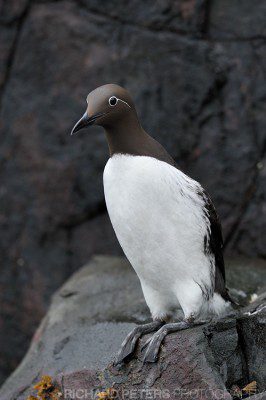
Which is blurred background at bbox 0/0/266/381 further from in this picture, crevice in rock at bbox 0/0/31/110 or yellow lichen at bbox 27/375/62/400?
yellow lichen at bbox 27/375/62/400

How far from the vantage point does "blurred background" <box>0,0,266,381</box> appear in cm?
673

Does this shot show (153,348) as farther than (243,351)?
No

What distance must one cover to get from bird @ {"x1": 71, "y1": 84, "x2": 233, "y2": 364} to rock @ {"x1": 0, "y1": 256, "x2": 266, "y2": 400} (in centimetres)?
11

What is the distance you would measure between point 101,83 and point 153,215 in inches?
117

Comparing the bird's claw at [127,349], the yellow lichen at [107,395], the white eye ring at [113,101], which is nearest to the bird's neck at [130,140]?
the white eye ring at [113,101]

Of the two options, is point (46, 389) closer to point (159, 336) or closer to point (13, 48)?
point (159, 336)

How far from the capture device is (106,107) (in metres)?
4.32

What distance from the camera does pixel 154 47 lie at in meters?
6.82

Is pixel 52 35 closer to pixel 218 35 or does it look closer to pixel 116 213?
pixel 218 35

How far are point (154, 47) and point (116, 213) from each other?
2.84 meters

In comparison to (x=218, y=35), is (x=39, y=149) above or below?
below

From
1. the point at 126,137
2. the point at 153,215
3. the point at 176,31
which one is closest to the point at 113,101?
the point at 126,137

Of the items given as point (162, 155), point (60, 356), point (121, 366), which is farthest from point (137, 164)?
point (60, 356)

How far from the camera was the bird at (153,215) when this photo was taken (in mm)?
4305
